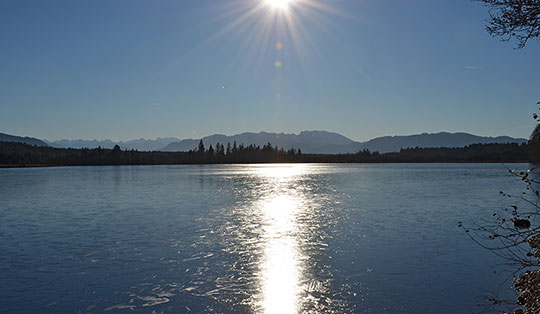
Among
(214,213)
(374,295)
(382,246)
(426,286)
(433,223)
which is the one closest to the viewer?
(374,295)

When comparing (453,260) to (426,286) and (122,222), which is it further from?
(122,222)

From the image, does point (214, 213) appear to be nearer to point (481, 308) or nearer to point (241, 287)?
point (241, 287)

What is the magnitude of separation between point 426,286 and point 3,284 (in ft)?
52.7

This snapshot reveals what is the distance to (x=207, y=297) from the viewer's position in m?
12.6

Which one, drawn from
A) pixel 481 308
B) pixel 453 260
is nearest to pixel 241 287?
pixel 481 308

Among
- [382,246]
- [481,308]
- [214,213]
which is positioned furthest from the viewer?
[214,213]

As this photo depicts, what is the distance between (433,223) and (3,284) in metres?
25.5

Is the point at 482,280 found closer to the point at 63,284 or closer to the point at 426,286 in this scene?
the point at 426,286

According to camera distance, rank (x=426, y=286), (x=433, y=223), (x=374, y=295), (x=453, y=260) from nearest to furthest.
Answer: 1. (x=374, y=295)
2. (x=426, y=286)
3. (x=453, y=260)
4. (x=433, y=223)

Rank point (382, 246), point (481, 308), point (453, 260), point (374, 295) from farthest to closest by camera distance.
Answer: point (382, 246) → point (453, 260) → point (374, 295) → point (481, 308)

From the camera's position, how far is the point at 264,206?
37031 millimetres

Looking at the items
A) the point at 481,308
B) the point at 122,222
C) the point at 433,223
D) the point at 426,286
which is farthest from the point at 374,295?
the point at 122,222

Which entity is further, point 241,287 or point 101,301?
point 241,287

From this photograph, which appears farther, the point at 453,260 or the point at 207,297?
the point at 453,260
